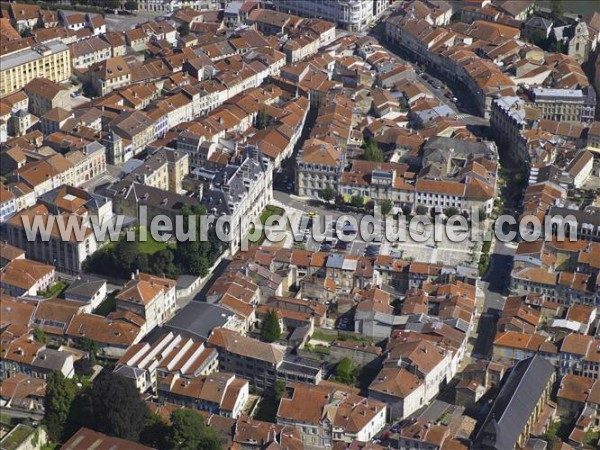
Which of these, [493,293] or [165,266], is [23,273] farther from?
[493,293]

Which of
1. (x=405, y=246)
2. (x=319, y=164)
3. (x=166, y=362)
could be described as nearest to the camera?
(x=166, y=362)

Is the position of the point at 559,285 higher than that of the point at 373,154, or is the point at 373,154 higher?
the point at 373,154

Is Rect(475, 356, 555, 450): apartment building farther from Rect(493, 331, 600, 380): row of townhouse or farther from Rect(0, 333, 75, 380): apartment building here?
Rect(0, 333, 75, 380): apartment building

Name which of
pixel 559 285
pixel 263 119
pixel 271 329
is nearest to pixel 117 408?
pixel 271 329

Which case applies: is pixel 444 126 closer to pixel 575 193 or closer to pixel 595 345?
pixel 575 193

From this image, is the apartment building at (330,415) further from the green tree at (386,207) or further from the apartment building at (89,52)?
the apartment building at (89,52)

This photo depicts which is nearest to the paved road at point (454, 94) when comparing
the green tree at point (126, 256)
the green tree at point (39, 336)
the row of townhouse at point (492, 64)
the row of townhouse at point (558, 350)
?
the row of townhouse at point (492, 64)

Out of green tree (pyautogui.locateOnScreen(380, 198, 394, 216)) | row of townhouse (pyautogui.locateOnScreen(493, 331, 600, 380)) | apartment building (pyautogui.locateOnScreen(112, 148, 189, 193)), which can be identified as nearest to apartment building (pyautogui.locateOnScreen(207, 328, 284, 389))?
row of townhouse (pyautogui.locateOnScreen(493, 331, 600, 380))
